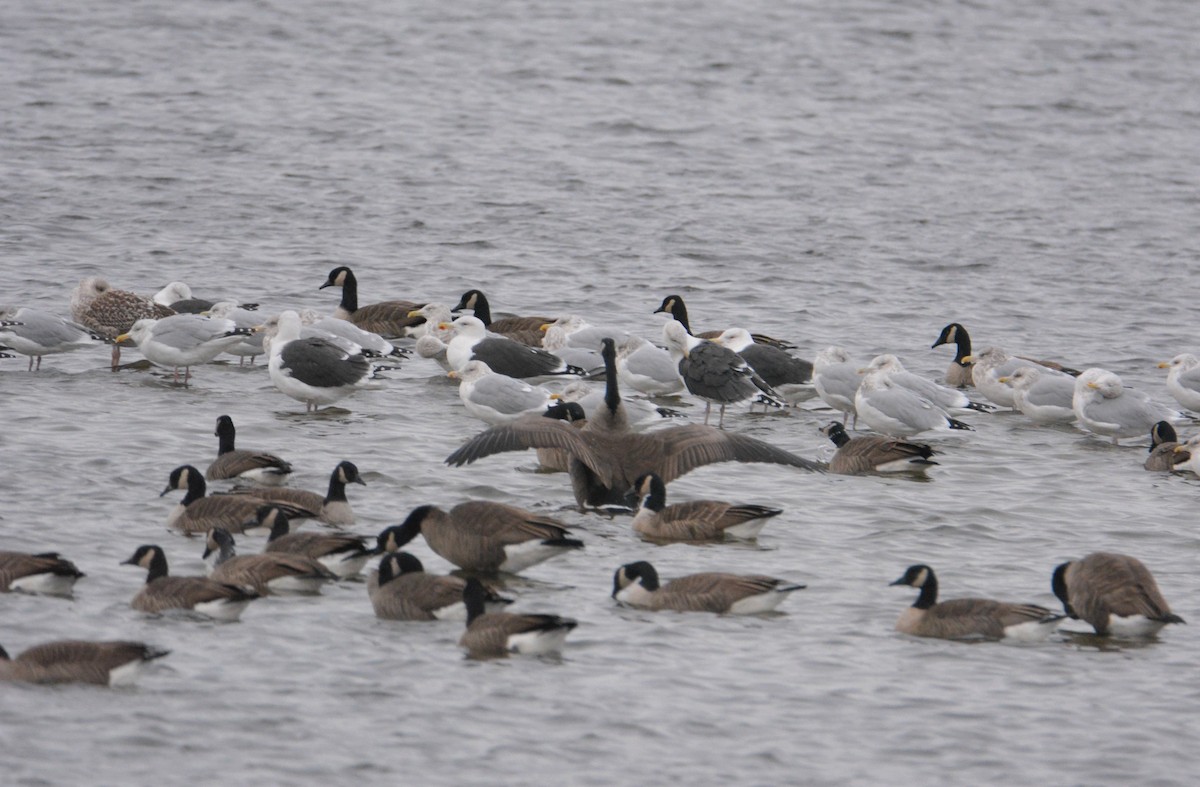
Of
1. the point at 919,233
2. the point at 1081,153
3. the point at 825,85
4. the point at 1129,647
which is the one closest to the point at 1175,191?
the point at 1081,153

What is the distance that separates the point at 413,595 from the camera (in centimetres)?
1059

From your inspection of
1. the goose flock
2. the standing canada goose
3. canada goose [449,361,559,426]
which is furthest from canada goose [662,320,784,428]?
the standing canada goose

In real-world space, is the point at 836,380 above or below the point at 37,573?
above

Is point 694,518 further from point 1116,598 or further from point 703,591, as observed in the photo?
point 1116,598

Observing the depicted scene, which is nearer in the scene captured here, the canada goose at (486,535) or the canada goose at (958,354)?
the canada goose at (486,535)

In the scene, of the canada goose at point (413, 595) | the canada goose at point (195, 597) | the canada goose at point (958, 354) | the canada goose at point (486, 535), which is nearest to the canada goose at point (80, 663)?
the canada goose at point (195, 597)

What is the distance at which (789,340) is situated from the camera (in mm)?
21078

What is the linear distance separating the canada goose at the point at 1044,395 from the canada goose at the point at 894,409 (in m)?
0.98

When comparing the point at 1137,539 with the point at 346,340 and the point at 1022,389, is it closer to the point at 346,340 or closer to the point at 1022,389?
the point at 1022,389

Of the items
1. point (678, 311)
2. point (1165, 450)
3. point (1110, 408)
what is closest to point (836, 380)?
point (1110, 408)

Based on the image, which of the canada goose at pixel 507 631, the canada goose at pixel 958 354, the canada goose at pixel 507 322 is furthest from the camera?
the canada goose at pixel 507 322

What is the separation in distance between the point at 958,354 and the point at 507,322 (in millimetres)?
5246

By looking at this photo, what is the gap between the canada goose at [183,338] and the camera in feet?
55.9

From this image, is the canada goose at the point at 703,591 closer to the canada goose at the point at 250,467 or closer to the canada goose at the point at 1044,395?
the canada goose at the point at 250,467
